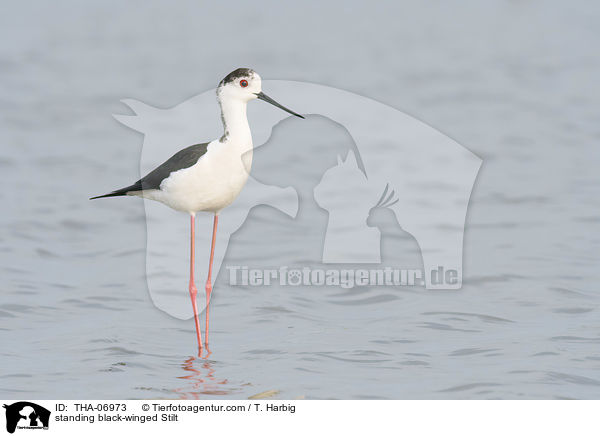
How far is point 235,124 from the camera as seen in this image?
7.37 m

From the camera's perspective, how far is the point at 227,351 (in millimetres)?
8164

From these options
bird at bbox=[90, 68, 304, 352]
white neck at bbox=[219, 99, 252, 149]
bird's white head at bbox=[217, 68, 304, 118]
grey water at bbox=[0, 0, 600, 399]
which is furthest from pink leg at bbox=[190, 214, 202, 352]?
bird's white head at bbox=[217, 68, 304, 118]

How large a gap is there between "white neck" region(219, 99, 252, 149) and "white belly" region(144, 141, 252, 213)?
4 centimetres

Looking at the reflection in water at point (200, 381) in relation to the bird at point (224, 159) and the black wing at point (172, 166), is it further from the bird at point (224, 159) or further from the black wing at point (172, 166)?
the black wing at point (172, 166)

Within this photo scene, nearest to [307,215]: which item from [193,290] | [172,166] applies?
[193,290]

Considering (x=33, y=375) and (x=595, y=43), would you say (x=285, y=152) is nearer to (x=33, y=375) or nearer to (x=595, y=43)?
(x=33, y=375)

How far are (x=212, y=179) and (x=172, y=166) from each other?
0.48 meters

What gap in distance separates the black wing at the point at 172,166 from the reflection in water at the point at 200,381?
141 centimetres

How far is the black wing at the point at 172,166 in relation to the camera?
7.57 meters

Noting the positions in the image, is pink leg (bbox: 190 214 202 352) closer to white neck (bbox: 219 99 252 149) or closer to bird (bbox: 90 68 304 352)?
bird (bbox: 90 68 304 352)

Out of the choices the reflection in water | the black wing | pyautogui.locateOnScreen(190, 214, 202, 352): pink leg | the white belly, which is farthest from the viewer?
pyautogui.locateOnScreen(190, 214, 202, 352): pink leg

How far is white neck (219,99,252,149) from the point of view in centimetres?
736

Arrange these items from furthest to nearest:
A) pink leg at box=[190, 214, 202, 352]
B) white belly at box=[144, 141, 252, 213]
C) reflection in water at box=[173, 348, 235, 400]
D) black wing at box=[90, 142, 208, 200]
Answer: pink leg at box=[190, 214, 202, 352] < black wing at box=[90, 142, 208, 200] < white belly at box=[144, 141, 252, 213] < reflection in water at box=[173, 348, 235, 400]

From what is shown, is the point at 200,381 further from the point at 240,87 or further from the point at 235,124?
the point at 240,87
